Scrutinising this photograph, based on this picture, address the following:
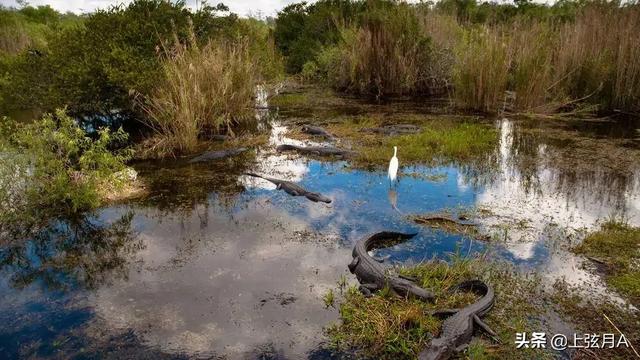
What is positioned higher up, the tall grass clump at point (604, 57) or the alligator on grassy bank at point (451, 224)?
the tall grass clump at point (604, 57)

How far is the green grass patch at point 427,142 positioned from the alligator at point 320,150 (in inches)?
9.5

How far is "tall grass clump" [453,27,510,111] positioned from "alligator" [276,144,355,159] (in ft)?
12.8

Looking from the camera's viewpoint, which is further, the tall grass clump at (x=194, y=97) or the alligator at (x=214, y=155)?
the tall grass clump at (x=194, y=97)

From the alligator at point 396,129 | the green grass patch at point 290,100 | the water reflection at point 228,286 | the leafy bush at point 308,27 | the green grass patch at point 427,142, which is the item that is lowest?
the water reflection at point 228,286

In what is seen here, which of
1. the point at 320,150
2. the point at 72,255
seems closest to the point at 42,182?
the point at 72,255

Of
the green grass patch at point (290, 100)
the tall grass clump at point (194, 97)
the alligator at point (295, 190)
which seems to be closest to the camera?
the alligator at point (295, 190)

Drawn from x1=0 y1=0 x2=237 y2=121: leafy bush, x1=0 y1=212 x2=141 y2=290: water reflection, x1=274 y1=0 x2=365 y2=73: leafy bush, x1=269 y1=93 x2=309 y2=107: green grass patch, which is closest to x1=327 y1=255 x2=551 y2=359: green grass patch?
x1=0 y1=212 x2=141 y2=290: water reflection

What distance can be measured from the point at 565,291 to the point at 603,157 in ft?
12.9

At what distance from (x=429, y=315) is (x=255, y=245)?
1.77 meters

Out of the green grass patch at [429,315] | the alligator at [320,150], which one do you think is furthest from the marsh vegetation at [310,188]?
the alligator at [320,150]

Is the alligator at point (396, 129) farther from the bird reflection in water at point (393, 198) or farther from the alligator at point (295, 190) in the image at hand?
the alligator at point (295, 190)

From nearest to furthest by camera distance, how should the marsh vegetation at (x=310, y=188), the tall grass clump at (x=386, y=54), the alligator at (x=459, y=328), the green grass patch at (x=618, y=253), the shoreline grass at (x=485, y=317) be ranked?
the alligator at (x=459, y=328) → the shoreline grass at (x=485, y=317) → the marsh vegetation at (x=310, y=188) → the green grass patch at (x=618, y=253) → the tall grass clump at (x=386, y=54)

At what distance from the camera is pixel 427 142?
7.07 meters

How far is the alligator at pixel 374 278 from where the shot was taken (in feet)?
10.8
